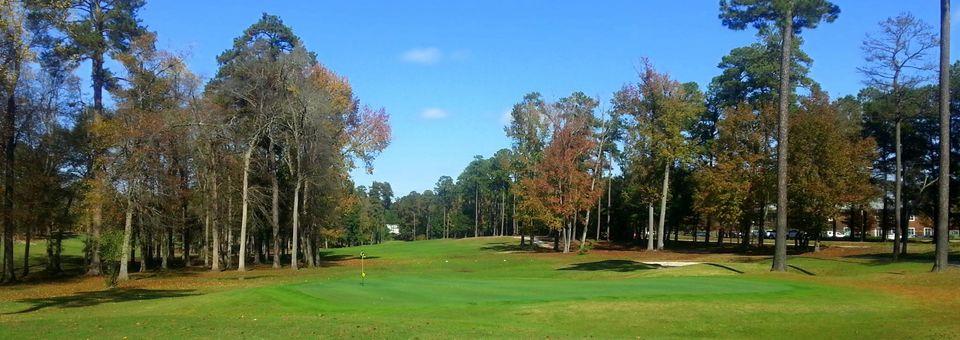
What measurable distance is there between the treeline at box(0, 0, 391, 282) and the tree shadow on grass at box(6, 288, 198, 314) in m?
2.91

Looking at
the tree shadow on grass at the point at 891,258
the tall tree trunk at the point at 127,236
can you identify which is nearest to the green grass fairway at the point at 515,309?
the tall tree trunk at the point at 127,236

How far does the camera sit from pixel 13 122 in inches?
1409

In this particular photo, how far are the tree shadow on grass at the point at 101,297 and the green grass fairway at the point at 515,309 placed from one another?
47 mm

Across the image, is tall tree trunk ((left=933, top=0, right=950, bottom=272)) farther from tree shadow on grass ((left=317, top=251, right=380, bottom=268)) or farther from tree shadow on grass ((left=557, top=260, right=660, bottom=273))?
tree shadow on grass ((left=317, top=251, right=380, bottom=268))

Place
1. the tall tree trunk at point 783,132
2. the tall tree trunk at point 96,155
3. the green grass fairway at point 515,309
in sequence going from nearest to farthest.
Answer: the green grass fairway at point 515,309 → the tall tree trunk at point 783,132 → the tall tree trunk at point 96,155

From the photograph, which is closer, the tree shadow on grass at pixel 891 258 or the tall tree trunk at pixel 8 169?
the tall tree trunk at pixel 8 169

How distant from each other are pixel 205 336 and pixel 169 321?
13.1ft

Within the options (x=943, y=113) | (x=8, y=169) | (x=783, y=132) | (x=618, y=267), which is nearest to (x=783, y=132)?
(x=783, y=132)

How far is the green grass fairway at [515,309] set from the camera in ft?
48.7

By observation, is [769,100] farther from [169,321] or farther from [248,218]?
[169,321]

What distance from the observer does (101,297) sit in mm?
26438

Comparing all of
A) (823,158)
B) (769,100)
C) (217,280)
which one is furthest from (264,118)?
(769,100)

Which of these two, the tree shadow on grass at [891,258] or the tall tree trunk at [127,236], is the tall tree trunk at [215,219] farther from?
the tree shadow on grass at [891,258]

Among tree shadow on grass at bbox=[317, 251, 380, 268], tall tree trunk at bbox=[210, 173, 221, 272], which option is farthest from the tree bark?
tall tree trunk at bbox=[210, 173, 221, 272]
